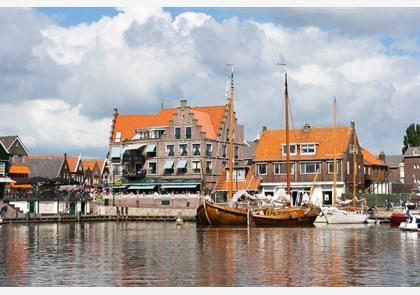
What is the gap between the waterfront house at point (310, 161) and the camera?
11025 centimetres

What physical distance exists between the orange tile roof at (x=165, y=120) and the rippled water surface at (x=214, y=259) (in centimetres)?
5135

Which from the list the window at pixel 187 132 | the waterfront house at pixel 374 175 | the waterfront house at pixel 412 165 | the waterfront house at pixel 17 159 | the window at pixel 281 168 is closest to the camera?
the window at pixel 281 168

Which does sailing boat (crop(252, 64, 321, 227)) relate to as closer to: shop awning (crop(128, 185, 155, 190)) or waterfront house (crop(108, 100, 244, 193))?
waterfront house (crop(108, 100, 244, 193))

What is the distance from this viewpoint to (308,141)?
11238 centimetres

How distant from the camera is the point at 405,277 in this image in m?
37.2

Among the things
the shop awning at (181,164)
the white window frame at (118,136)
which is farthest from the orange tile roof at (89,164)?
the shop awning at (181,164)

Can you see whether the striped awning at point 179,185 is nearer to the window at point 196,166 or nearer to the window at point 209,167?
the window at point 196,166

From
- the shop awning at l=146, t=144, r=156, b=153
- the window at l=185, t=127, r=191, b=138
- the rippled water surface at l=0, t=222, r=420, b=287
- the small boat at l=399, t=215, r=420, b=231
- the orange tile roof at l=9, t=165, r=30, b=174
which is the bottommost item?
the rippled water surface at l=0, t=222, r=420, b=287

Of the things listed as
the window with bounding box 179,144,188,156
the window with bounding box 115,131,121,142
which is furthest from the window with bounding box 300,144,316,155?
the window with bounding box 115,131,121,142

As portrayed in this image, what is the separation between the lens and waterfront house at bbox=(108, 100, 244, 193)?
120m

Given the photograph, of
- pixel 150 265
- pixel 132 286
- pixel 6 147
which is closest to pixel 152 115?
pixel 6 147

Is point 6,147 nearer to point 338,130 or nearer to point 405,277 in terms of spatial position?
point 338,130

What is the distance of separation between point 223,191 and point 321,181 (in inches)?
606

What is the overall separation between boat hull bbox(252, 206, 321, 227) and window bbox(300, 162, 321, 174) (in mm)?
25745
